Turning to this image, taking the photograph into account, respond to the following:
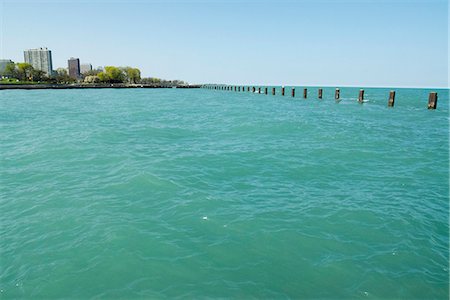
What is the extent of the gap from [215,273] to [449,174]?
10.9 m

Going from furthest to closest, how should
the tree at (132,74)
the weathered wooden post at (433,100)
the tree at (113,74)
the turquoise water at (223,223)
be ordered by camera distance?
the tree at (132,74) < the tree at (113,74) < the weathered wooden post at (433,100) < the turquoise water at (223,223)

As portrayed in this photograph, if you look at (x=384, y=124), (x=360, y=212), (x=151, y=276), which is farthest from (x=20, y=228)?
(x=384, y=124)

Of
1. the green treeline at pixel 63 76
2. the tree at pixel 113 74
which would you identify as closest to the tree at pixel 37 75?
the green treeline at pixel 63 76

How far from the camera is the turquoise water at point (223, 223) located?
5.73 meters

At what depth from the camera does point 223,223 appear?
25.8 feet

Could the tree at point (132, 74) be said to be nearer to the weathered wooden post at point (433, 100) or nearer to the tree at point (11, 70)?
the tree at point (11, 70)

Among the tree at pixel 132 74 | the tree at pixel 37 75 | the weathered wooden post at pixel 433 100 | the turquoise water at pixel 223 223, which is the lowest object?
the turquoise water at pixel 223 223

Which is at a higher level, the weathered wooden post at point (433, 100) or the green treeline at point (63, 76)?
the green treeline at point (63, 76)

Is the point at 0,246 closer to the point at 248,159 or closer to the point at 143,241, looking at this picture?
the point at 143,241

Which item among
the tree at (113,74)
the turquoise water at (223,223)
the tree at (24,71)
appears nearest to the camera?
the turquoise water at (223,223)

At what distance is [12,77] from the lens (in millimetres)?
150250

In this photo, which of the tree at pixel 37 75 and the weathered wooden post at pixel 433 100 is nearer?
the weathered wooden post at pixel 433 100

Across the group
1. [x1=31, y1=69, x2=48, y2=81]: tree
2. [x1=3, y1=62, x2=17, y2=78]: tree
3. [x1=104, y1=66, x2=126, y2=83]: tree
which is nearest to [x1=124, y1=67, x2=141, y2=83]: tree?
[x1=104, y1=66, x2=126, y2=83]: tree

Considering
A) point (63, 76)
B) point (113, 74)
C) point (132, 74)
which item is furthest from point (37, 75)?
point (132, 74)
